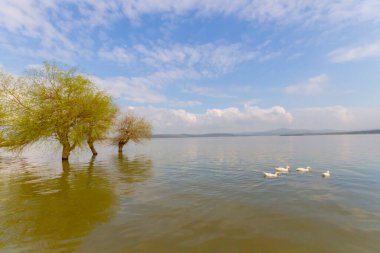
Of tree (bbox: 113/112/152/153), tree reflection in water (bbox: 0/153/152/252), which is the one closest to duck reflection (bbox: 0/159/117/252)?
tree reflection in water (bbox: 0/153/152/252)

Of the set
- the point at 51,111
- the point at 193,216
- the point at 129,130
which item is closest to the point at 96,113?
the point at 51,111

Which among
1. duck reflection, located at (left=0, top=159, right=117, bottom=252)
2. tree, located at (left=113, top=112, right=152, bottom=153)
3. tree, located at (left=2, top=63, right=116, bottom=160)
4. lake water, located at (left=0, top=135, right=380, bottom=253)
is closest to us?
lake water, located at (left=0, top=135, right=380, bottom=253)

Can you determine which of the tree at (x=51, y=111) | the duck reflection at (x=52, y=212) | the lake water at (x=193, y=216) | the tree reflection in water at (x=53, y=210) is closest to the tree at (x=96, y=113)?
the tree at (x=51, y=111)

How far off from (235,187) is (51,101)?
82.6 feet

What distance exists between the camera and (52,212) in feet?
34.3

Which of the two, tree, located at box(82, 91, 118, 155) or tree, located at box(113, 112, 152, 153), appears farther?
tree, located at box(113, 112, 152, 153)

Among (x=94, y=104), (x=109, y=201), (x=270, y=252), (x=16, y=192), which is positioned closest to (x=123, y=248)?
(x=270, y=252)

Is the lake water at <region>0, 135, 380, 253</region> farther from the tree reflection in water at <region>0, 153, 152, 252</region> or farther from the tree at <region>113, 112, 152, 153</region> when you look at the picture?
the tree at <region>113, 112, 152, 153</region>

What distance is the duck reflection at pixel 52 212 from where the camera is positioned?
7613 mm

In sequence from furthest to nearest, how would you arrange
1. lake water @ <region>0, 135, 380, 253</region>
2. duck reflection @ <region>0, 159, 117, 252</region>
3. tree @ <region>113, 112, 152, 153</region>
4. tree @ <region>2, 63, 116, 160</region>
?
1. tree @ <region>113, 112, 152, 153</region>
2. tree @ <region>2, 63, 116, 160</region>
3. duck reflection @ <region>0, 159, 117, 252</region>
4. lake water @ <region>0, 135, 380, 253</region>

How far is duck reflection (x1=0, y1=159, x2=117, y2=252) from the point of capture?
7.61 m

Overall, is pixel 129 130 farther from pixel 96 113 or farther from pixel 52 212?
pixel 52 212

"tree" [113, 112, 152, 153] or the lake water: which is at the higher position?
"tree" [113, 112, 152, 153]

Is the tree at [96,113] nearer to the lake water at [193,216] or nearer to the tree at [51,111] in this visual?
the tree at [51,111]
